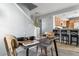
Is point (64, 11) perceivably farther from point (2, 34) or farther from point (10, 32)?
point (2, 34)

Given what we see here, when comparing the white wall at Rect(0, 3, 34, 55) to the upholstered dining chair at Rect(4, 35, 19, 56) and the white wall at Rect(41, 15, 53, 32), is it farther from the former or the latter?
the white wall at Rect(41, 15, 53, 32)

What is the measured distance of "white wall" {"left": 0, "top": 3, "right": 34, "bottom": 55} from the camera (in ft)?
6.17

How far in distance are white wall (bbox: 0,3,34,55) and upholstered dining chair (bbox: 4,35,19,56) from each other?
75 millimetres

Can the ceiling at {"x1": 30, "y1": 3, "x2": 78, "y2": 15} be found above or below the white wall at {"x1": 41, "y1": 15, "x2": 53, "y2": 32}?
above

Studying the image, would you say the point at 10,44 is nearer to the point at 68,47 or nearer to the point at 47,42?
the point at 47,42

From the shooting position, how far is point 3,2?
188 centimetres

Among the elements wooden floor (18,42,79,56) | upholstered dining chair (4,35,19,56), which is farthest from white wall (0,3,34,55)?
wooden floor (18,42,79,56)

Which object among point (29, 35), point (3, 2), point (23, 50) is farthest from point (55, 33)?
point (3, 2)

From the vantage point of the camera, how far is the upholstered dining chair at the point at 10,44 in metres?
1.87

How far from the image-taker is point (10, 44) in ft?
6.18

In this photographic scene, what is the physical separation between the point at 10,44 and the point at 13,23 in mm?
405

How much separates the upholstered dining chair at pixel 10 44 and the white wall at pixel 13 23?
8 cm

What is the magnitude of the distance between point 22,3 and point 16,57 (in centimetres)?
106

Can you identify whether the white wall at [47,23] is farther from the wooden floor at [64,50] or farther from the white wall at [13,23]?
the wooden floor at [64,50]
